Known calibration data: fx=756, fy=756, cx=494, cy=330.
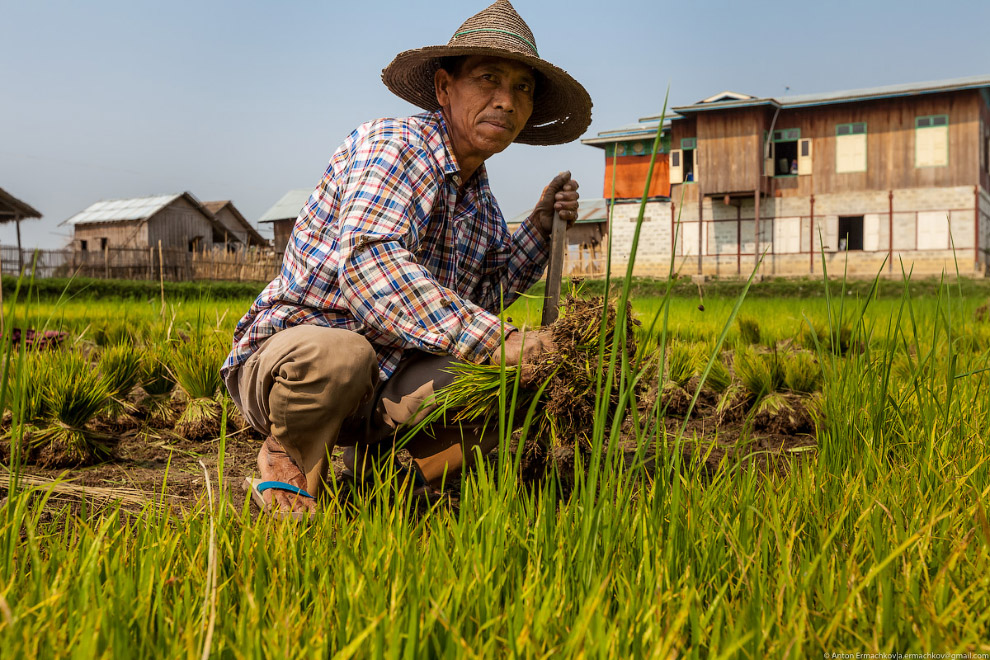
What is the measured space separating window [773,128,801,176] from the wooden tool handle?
21.8 meters

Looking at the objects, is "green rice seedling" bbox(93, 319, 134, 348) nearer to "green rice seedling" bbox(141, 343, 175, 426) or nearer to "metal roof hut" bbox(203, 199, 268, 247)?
"green rice seedling" bbox(141, 343, 175, 426)

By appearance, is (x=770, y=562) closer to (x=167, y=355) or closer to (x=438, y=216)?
(x=438, y=216)

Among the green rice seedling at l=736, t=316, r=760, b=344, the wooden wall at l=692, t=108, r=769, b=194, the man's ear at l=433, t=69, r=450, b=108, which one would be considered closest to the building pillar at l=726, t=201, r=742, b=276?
the wooden wall at l=692, t=108, r=769, b=194

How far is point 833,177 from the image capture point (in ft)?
70.1

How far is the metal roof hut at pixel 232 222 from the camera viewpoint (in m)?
35.2

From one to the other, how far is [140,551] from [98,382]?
5.74ft

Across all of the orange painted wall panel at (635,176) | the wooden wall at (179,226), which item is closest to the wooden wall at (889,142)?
the orange painted wall panel at (635,176)

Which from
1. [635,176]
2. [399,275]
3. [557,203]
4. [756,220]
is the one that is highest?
[635,176]

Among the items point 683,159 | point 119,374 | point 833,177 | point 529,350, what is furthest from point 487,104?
point 683,159

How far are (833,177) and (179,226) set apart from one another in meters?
25.8

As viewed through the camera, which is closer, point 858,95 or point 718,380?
point 718,380

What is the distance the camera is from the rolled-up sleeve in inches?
66.3

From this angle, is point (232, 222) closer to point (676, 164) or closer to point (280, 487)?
point (676, 164)

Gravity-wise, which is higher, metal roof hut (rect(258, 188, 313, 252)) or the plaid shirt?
metal roof hut (rect(258, 188, 313, 252))
